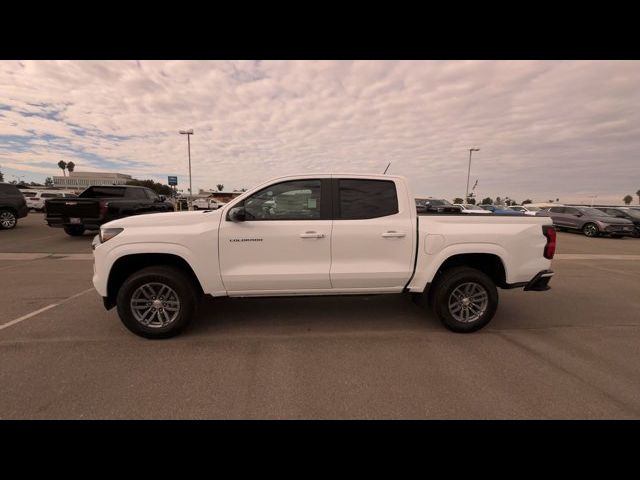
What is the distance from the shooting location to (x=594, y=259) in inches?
372

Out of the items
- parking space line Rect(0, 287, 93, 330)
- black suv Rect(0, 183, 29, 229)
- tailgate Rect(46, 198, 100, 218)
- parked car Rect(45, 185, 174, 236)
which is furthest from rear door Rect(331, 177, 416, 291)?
black suv Rect(0, 183, 29, 229)

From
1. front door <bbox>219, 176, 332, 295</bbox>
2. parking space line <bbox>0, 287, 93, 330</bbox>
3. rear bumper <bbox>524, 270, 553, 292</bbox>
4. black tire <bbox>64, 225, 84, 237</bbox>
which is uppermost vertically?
front door <bbox>219, 176, 332, 295</bbox>

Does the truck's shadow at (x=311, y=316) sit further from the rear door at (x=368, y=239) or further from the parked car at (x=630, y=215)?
the parked car at (x=630, y=215)

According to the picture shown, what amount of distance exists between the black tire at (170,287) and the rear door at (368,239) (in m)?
1.69

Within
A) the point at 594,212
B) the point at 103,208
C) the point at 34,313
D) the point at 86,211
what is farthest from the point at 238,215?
the point at 594,212

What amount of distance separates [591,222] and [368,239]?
60.2 ft

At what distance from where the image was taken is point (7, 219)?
13117 millimetres

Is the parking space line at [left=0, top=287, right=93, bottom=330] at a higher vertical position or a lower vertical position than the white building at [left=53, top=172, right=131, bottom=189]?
lower

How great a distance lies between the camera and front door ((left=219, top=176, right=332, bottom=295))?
3.56 meters

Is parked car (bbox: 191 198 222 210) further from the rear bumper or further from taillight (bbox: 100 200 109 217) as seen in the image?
the rear bumper

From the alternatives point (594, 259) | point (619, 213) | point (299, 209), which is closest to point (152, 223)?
point (299, 209)

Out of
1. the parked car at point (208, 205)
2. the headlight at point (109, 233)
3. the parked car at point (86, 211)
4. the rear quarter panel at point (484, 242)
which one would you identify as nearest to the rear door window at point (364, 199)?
the rear quarter panel at point (484, 242)
